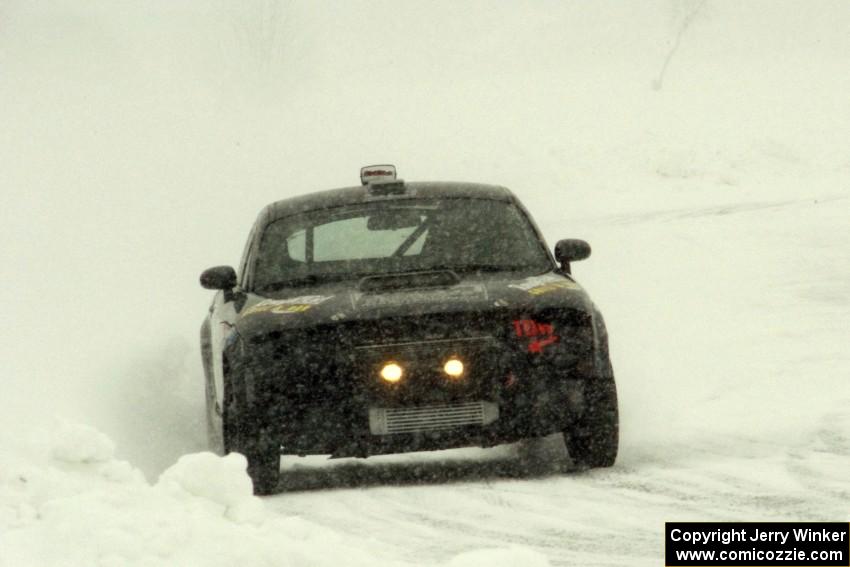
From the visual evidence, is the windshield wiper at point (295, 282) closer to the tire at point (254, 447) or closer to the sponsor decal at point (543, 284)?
the tire at point (254, 447)

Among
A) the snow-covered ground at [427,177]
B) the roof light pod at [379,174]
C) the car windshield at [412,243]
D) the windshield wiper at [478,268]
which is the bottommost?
the snow-covered ground at [427,177]

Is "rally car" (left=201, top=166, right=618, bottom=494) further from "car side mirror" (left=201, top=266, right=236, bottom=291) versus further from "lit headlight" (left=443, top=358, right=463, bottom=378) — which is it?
"car side mirror" (left=201, top=266, right=236, bottom=291)

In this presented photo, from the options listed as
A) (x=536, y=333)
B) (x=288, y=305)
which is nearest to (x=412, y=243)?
(x=288, y=305)

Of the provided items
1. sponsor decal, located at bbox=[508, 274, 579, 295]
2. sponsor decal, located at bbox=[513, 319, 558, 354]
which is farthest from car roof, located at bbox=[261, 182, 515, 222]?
sponsor decal, located at bbox=[513, 319, 558, 354]

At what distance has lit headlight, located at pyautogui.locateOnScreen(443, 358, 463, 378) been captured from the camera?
26.2 feet

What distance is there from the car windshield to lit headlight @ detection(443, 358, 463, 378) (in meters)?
1.12

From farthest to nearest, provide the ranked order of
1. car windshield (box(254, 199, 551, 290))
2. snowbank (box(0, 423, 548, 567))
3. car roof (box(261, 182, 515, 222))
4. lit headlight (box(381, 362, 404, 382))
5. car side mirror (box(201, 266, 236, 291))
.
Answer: car roof (box(261, 182, 515, 222)) < car side mirror (box(201, 266, 236, 291)) < car windshield (box(254, 199, 551, 290)) < lit headlight (box(381, 362, 404, 382)) < snowbank (box(0, 423, 548, 567))

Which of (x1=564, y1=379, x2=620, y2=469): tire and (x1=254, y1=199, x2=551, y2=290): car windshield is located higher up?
(x1=254, y1=199, x2=551, y2=290): car windshield

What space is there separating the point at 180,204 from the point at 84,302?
47.6 ft

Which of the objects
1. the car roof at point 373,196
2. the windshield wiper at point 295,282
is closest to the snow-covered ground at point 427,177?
the windshield wiper at point 295,282

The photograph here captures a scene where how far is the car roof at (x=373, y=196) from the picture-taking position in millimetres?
9828

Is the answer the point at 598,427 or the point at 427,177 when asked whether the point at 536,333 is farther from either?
the point at 427,177

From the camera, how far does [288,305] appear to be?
27.6ft

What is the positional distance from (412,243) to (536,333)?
1.71 metres
